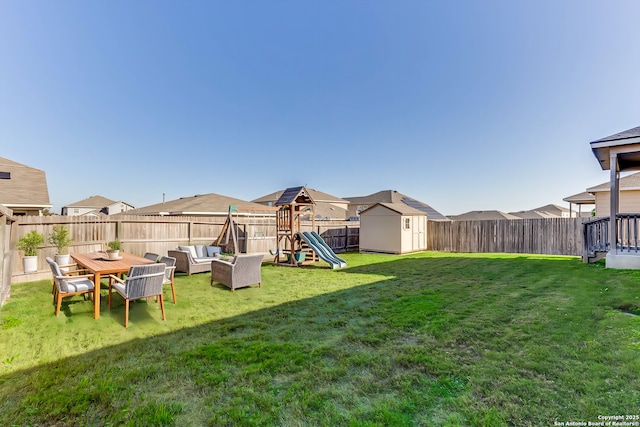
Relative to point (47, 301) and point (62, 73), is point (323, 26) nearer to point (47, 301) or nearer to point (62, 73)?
point (62, 73)

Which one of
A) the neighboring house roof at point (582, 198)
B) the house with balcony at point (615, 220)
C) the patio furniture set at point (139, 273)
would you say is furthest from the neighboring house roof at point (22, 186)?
the neighboring house roof at point (582, 198)

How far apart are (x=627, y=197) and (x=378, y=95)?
1173 cm

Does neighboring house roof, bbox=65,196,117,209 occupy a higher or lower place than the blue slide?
higher

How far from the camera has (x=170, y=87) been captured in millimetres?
13211

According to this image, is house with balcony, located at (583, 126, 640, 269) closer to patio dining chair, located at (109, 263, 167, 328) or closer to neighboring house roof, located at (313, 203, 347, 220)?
patio dining chair, located at (109, 263, 167, 328)

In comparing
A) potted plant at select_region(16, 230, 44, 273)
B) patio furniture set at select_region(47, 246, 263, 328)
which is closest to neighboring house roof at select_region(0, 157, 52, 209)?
potted plant at select_region(16, 230, 44, 273)

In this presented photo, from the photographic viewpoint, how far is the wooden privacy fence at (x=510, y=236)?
13.0 m

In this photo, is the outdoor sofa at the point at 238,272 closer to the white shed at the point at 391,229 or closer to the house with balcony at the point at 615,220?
the white shed at the point at 391,229

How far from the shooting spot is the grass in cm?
218

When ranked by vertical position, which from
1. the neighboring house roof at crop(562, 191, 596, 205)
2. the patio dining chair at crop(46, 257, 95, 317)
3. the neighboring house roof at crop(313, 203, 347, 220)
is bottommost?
the patio dining chair at crop(46, 257, 95, 317)

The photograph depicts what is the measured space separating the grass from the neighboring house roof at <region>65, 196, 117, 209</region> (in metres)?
44.3

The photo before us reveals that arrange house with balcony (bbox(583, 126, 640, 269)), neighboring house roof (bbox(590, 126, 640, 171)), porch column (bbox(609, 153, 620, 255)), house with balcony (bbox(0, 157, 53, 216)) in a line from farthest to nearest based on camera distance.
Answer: house with balcony (bbox(0, 157, 53, 216)) → porch column (bbox(609, 153, 620, 255)) → house with balcony (bbox(583, 126, 640, 269)) → neighboring house roof (bbox(590, 126, 640, 171))

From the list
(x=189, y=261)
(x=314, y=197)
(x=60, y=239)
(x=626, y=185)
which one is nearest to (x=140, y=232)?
(x=60, y=239)

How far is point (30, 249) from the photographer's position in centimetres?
728
